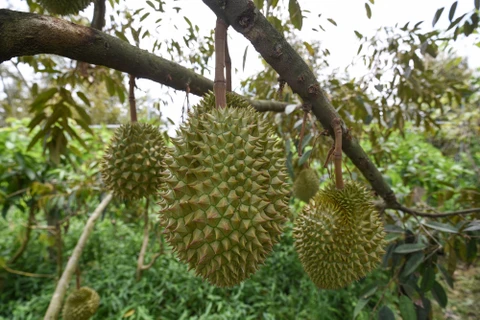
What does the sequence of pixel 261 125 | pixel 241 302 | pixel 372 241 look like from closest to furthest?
1. pixel 261 125
2. pixel 372 241
3. pixel 241 302

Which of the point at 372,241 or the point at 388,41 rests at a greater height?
the point at 388,41

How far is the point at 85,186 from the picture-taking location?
236 cm

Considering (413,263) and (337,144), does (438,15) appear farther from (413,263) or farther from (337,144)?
(413,263)

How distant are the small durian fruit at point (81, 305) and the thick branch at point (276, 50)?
196 centimetres

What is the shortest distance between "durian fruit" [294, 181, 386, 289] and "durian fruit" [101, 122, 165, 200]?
613 mm

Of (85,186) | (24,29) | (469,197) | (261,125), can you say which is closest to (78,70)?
(85,186)

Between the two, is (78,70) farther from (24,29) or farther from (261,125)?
(261,125)

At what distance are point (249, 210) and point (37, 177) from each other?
2.82m

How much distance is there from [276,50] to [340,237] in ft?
2.17

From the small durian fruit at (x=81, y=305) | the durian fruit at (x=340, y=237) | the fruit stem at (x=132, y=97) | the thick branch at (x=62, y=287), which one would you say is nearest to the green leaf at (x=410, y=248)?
the durian fruit at (x=340, y=237)


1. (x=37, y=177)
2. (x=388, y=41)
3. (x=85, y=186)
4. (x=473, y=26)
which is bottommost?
(x=85, y=186)

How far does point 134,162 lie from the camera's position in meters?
1.19

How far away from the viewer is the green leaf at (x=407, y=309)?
4.41ft

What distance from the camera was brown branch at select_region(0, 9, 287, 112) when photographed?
2.02 ft
